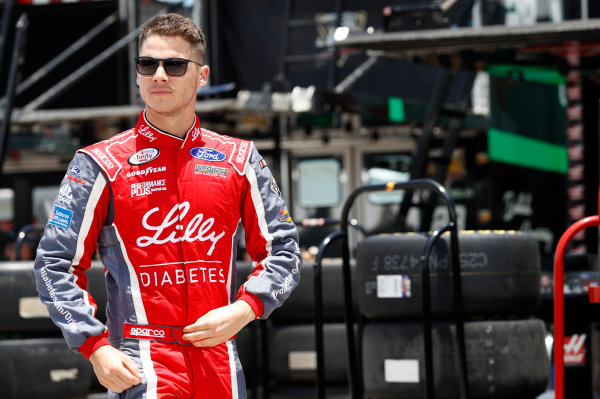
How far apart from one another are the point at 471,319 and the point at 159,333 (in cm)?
279

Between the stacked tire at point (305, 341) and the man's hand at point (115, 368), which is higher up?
the man's hand at point (115, 368)

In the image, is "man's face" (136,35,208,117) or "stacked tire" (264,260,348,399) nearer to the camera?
"man's face" (136,35,208,117)

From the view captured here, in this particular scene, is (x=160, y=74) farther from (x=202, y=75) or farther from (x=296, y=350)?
(x=296, y=350)

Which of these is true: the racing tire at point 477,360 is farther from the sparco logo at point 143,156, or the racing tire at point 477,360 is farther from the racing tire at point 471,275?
the sparco logo at point 143,156

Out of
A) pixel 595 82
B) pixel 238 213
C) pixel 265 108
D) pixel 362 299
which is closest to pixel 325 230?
pixel 265 108

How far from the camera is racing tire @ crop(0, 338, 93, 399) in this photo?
6453 millimetres

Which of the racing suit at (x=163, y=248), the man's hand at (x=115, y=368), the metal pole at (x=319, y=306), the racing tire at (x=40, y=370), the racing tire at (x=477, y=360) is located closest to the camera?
the man's hand at (x=115, y=368)

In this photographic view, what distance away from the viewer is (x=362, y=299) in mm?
5625

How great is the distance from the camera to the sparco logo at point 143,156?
3.11 metres

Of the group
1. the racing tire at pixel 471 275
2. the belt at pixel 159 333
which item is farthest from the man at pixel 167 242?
the racing tire at pixel 471 275

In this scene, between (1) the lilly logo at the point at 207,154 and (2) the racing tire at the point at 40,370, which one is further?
(2) the racing tire at the point at 40,370

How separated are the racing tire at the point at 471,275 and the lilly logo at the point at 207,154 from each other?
2.40 metres

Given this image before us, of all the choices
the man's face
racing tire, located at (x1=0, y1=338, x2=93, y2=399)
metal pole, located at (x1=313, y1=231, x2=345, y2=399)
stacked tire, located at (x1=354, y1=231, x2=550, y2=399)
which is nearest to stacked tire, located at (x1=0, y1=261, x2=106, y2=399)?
racing tire, located at (x1=0, y1=338, x2=93, y2=399)

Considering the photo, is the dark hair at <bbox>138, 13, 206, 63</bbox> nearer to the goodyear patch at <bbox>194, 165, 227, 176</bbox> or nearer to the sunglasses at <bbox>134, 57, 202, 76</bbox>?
the sunglasses at <bbox>134, 57, 202, 76</bbox>
